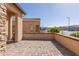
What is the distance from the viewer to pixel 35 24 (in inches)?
634

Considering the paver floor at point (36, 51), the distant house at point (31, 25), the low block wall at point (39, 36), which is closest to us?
the paver floor at point (36, 51)

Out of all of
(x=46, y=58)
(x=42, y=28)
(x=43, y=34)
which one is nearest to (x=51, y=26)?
(x=43, y=34)

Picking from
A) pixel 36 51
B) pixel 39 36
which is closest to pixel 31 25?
pixel 39 36

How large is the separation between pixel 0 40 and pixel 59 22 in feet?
35.5

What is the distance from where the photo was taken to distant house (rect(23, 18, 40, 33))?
1537cm

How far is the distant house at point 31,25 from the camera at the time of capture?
15.4 m

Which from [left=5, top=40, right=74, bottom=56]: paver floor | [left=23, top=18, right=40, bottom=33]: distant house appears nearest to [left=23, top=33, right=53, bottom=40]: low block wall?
[left=23, top=18, right=40, bottom=33]: distant house

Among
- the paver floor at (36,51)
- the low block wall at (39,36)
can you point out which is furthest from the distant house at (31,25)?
the paver floor at (36,51)

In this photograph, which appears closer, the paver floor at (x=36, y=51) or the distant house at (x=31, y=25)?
the paver floor at (x=36, y=51)

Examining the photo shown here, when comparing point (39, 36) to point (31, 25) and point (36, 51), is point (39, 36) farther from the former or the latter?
point (36, 51)

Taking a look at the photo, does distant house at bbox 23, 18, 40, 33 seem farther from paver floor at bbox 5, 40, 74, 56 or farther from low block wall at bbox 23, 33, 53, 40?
paver floor at bbox 5, 40, 74, 56

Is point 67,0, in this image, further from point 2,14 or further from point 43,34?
point 43,34

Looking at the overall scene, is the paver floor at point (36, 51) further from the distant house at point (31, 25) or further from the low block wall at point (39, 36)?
the distant house at point (31, 25)

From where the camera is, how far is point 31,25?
15.9 meters
